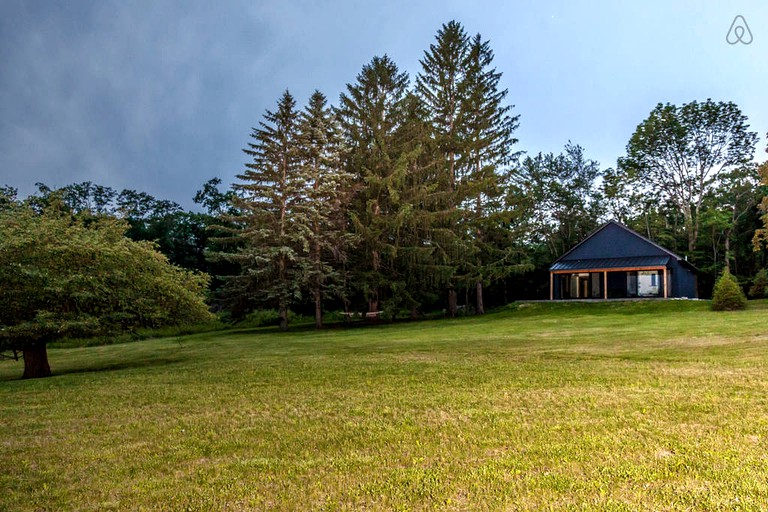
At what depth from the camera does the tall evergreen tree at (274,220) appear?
78.4ft

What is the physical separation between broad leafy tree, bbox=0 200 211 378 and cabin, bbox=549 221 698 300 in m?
26.1

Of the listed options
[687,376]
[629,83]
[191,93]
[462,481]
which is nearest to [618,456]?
[462,481]

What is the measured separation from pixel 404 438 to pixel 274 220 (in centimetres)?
2149

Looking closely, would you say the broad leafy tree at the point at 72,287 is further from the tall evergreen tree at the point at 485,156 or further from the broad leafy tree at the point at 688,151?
the broad leafy tree at the point at 688,151

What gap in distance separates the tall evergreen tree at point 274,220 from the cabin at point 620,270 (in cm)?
1716

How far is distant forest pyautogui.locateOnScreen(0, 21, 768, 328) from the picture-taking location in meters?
25.2

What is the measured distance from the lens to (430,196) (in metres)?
27.0

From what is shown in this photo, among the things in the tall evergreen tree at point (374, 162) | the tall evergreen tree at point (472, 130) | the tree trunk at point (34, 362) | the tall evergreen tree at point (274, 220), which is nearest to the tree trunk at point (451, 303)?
the tall evergreen tree at point (472, 130)

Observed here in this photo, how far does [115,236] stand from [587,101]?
5468 centimetres

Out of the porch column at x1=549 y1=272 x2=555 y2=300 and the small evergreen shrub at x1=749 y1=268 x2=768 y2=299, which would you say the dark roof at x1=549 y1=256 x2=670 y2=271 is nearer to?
the porch column at x1=549 y1=272 x2=555 y2=300

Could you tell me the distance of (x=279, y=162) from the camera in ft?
84.7

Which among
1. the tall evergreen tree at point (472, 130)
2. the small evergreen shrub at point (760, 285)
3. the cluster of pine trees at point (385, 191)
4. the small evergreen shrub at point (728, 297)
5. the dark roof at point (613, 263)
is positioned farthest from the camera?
the small evergreen shrub at point (760, 285)

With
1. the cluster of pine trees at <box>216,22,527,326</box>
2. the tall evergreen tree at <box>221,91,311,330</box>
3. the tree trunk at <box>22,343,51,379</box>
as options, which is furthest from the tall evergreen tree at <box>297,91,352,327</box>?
the tree trunk at <box>22,343,51,379</box>

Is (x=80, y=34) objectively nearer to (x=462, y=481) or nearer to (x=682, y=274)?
(x=682, y=274)
